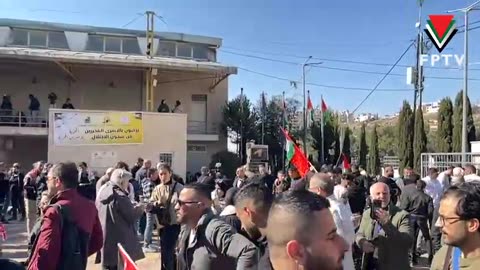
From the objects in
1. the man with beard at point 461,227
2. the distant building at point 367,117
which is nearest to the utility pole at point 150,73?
the man with beard at point 461,227

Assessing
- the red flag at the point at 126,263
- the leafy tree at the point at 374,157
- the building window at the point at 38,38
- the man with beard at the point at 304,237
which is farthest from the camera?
A: the leafy tree at the point at 374,157

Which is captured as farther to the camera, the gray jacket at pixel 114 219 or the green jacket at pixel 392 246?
the gray jacket at pixel 114 219

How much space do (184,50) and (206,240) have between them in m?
30.8

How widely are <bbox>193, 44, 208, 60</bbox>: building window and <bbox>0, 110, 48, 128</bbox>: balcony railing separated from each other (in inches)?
421

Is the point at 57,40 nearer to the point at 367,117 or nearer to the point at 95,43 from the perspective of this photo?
the point at 95,43

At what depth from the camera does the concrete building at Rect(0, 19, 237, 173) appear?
2767 centimetres

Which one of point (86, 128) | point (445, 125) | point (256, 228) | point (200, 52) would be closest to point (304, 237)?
point (256, 228)

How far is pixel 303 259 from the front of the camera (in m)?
1.77

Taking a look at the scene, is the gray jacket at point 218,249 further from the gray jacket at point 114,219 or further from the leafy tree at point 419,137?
the leafy tree at point 419,137

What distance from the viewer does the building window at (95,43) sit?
3189cm

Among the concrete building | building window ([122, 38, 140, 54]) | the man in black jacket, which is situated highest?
building window ([122, 38, 140, 54])

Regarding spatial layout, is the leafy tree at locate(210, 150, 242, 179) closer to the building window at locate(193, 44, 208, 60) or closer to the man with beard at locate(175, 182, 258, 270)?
the building window at locate(193, 44, 208, 60)

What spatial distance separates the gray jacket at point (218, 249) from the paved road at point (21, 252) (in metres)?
5.35

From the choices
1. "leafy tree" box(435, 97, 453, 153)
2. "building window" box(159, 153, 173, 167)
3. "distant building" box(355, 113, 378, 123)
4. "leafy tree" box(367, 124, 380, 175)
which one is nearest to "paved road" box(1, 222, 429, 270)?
"building window" box(159, 153, 173, 167)
